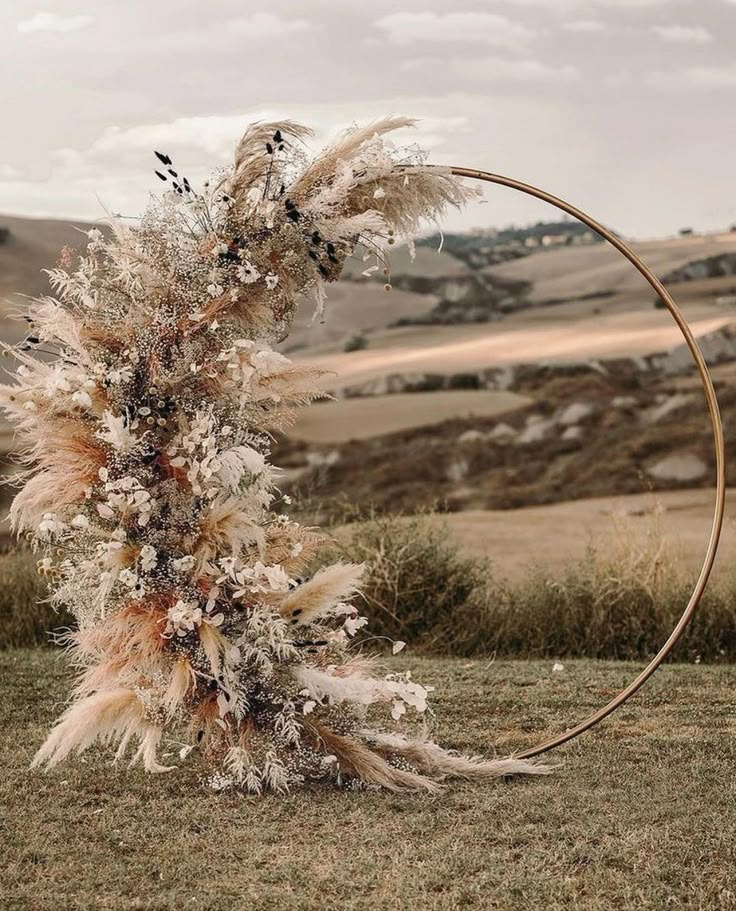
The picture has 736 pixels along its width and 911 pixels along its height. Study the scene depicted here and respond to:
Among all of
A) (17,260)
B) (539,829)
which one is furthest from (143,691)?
(17,260)

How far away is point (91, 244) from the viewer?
4109 mm

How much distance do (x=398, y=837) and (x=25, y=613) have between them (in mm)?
4180

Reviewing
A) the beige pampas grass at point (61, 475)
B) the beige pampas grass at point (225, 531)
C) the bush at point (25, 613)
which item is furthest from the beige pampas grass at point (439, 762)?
the bush at point (25, 613)

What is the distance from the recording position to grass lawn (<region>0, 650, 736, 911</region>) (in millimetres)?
3316

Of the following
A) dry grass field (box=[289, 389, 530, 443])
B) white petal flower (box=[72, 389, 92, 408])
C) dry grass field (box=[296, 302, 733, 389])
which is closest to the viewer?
white petal flower (box=[72, 389, 92, 408])

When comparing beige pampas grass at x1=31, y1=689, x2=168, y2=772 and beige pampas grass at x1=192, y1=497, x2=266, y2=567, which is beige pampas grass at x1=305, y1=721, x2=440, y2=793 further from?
beige pampas grass at x1=192, y1=497, x2=266, y2=567

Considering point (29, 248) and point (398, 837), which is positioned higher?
point (29, 248)

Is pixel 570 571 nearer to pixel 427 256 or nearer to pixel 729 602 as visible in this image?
pixel 729 602

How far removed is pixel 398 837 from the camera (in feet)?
12.3

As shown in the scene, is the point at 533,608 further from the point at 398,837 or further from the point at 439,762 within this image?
the point at 398,837

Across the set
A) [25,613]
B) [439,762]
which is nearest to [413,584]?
[25,613]

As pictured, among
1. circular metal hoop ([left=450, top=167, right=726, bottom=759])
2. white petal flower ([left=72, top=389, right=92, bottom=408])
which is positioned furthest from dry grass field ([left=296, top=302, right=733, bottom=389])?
white petal flower ([left=72, top=389, right=92, bottom=408])

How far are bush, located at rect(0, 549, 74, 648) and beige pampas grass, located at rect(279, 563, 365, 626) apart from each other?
133 inches

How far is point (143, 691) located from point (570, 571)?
4.13 metres
